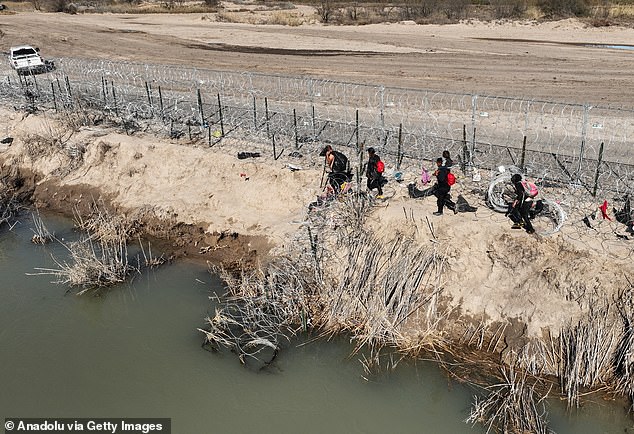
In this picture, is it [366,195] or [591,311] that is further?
[366,195]

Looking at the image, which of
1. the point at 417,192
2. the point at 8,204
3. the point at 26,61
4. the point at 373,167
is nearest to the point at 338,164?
the point at 373,167

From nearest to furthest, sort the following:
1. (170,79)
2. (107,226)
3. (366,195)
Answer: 1. (366,195)
2. (107,226)
3. (170,79)

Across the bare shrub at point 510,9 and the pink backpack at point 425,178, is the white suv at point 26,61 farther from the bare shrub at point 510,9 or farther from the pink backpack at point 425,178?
the bare shrub at point 510,9

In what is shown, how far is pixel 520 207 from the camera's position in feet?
36.1

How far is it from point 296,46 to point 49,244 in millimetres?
24474

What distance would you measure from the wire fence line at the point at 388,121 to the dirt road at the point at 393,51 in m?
2.90

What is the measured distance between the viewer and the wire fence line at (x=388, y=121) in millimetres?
14516

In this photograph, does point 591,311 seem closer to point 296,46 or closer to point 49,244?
point 49,244

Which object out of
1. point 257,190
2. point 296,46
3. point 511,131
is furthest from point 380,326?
point 296,46

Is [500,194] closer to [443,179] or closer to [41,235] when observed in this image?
[443,179]

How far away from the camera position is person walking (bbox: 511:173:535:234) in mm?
10789

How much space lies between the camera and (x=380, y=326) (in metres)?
10.2

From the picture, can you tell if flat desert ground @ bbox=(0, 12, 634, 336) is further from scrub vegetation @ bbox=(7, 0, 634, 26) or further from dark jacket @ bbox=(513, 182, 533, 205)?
scrub vegetation @ bbox=(7, 0, 634, 26)

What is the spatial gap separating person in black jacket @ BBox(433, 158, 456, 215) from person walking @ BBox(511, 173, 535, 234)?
4.17 ft
